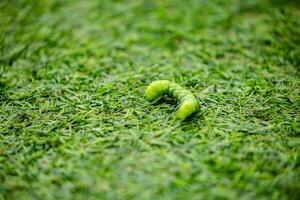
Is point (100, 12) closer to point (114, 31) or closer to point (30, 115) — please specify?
point (114, 31)

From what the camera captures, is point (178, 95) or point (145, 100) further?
point (145, 100)

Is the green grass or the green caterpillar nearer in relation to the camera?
the green grass

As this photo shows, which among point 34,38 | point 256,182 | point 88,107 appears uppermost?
point 34,38

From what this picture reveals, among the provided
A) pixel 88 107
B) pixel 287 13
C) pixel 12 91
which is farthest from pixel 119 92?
pixel 287 13
